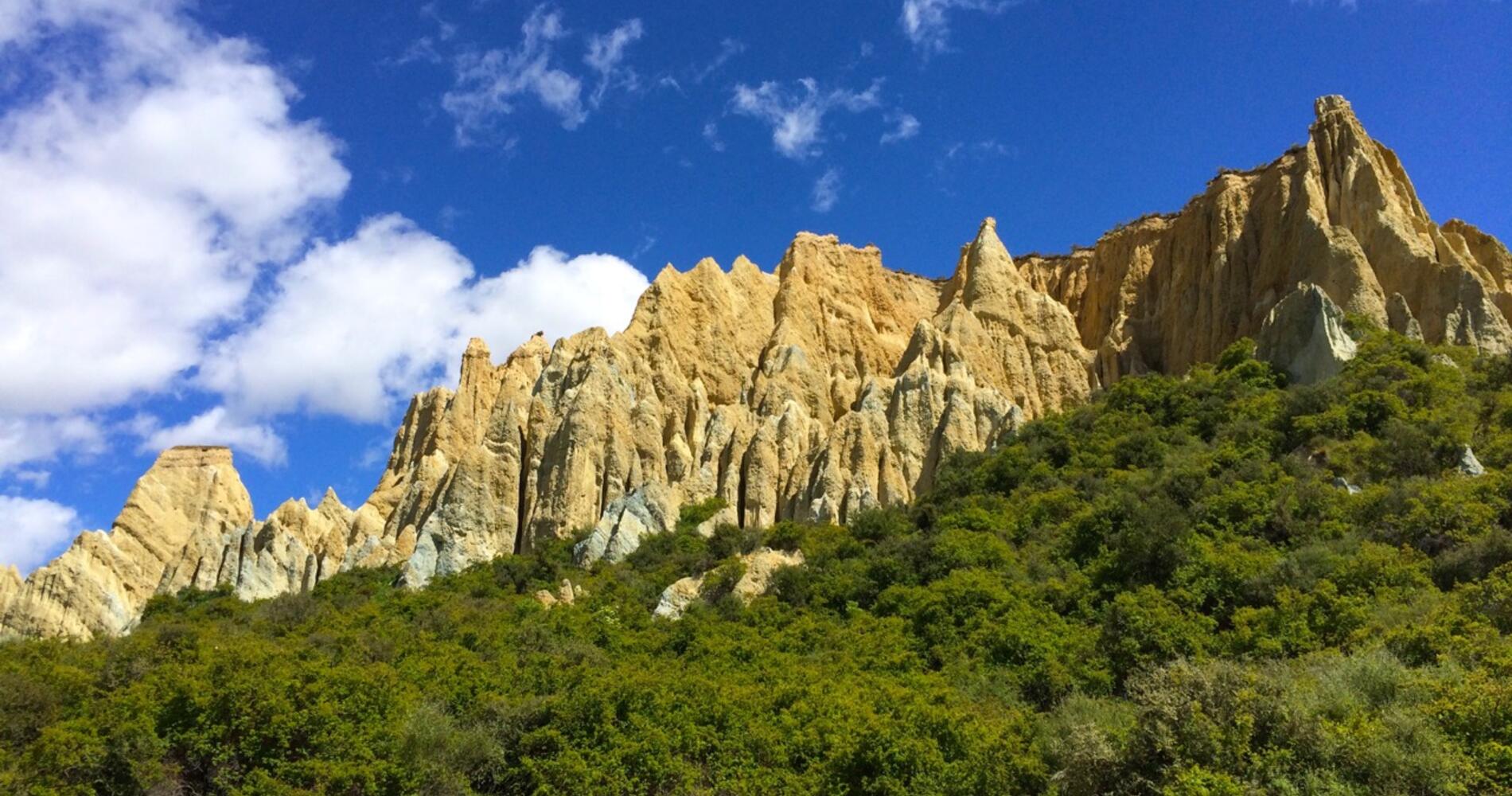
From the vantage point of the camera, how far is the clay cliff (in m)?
39.6

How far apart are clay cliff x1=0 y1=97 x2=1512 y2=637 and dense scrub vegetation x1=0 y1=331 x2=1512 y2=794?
4.13 meters

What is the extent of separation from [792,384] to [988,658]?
23.2m

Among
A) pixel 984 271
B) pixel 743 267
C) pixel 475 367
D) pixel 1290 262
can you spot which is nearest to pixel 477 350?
pixel 475 367

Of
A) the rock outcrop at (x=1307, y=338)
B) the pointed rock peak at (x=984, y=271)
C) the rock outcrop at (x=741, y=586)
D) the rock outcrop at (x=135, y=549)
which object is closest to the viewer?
the rock outcrop at (x=741, y=586)

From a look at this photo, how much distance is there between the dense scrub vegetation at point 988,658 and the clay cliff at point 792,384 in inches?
162

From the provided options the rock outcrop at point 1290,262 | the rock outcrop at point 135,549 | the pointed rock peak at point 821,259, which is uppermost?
the pointed rock peak at point 821,259

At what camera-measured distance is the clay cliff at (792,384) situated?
130 feet

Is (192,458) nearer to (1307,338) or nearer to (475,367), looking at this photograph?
(475,367)

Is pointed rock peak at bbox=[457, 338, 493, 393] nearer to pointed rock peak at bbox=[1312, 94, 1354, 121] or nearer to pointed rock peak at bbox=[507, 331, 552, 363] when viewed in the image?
pointed rock peak at bbox=[507, 331, 552, 363]

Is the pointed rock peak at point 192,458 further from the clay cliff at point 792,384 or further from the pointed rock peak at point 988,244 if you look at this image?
the pointed rock peak at point 988,244

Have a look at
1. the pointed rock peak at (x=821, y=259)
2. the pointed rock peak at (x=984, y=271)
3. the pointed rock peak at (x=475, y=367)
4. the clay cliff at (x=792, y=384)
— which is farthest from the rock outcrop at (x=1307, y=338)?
the pointed rock peak at (x=475, y=367)

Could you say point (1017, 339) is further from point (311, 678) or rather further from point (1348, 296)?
point (311, 678)

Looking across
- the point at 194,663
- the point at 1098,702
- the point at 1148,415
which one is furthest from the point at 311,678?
the point at 1148,415

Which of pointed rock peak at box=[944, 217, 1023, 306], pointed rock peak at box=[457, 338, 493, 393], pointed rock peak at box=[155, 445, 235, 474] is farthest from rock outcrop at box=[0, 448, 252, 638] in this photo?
pointed rock peak at box=[944, 217, 1023, 306]
